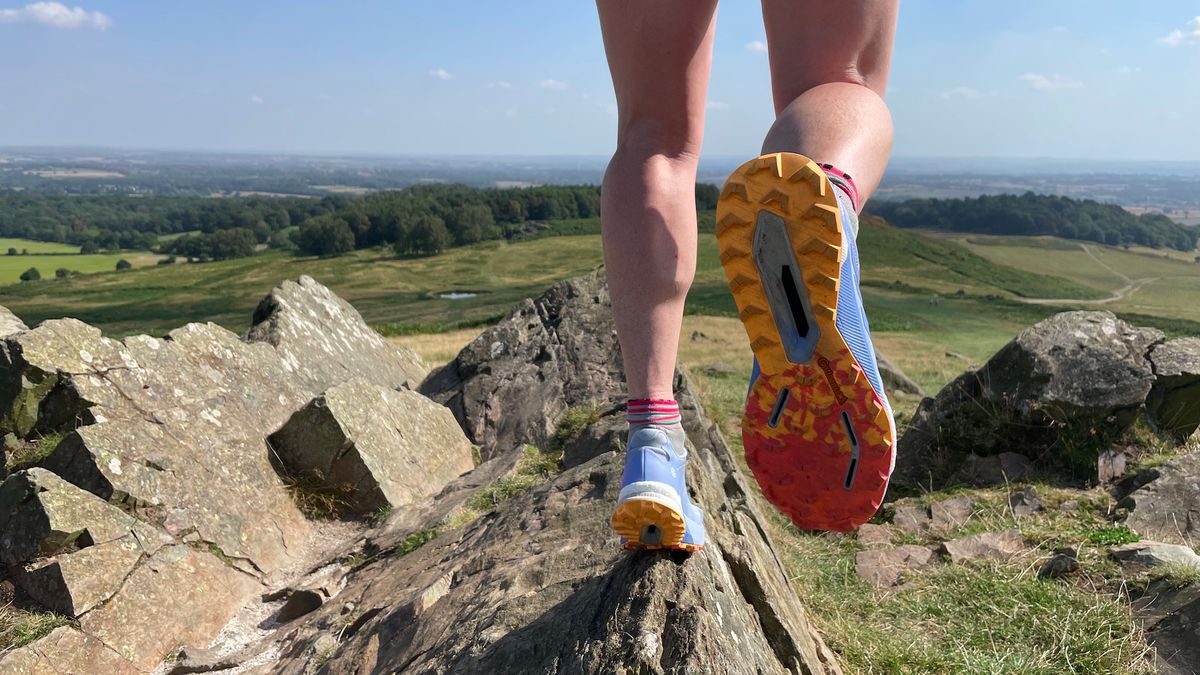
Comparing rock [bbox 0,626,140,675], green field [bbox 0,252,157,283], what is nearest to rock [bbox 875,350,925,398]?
rock [bbox 0,626,140,675]

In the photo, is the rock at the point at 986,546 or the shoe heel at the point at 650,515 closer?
the shoe heel at the point at 650,515

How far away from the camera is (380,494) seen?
5.64m

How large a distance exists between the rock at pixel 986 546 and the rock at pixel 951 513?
0.46m

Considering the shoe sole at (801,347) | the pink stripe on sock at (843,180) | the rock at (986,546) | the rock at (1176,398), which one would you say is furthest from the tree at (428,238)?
the pink stripe on sock at (843,180)

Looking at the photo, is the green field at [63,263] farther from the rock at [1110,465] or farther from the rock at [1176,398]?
the rock at [1176,398]

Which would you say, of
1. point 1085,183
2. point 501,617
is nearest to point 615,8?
point 501,617

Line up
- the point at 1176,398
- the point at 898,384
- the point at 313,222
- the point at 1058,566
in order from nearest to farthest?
the point at 1058,566
the point at 1176,398
the point at 898,384
the point at 313,222

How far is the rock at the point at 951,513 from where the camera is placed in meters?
4.97

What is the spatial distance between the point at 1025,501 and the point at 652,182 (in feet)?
14.2

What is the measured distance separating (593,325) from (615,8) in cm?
630

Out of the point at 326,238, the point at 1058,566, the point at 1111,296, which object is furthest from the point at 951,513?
the point at 326,238

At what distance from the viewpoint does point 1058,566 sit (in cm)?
370

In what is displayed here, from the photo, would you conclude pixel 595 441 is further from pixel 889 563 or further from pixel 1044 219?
pixel 1044 219

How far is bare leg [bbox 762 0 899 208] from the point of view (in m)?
1.92
